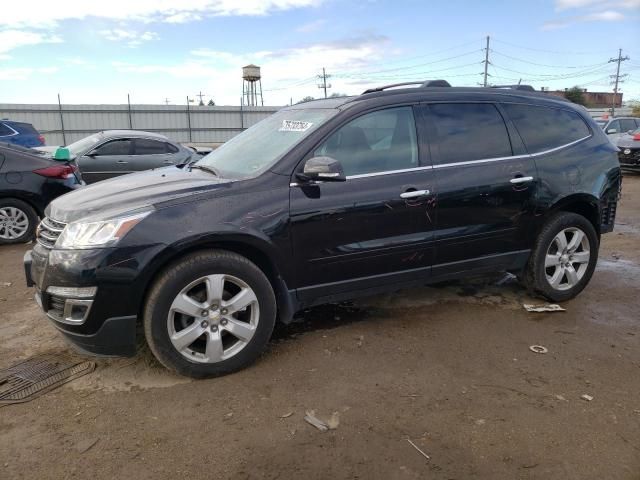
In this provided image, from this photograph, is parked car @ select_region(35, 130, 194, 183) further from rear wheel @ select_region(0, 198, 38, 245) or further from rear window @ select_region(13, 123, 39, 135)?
rear window @ select_region(13, 123, 39, 135)

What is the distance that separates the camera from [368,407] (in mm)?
2973

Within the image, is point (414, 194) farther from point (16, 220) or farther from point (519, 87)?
point (16, 220)

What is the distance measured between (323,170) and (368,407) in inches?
57.5

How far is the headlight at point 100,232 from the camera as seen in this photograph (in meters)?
3.00

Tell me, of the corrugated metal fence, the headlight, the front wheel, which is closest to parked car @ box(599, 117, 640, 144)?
the corrugated metal fence

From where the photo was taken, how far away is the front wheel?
446cm

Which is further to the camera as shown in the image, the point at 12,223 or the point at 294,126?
the point at 12,223

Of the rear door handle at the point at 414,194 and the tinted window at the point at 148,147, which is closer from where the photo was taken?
the rear door handle at the point at 414,194

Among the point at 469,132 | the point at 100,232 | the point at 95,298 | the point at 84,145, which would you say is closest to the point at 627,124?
the point at 469,132

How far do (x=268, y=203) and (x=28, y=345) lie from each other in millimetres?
2150

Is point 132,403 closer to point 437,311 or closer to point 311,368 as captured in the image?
point 311,368

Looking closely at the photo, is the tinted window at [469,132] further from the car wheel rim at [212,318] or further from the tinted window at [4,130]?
the tinted window at [4,130]

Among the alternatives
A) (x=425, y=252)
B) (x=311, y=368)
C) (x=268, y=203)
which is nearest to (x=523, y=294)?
(x=425, y=252)

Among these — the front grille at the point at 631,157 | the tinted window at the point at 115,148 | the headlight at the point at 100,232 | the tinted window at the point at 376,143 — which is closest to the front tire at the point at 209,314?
the headlight at the point at 100,232
